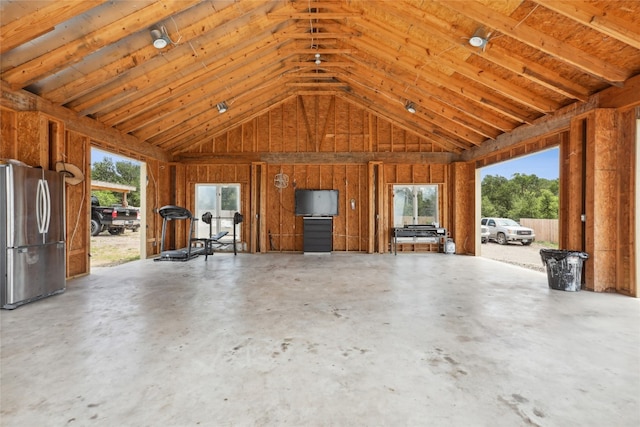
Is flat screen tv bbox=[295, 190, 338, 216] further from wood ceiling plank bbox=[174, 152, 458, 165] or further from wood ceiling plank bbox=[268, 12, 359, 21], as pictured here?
wood ceiling plank bbox=[268, 12, 359, 21]

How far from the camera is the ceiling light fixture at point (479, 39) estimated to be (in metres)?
4.41

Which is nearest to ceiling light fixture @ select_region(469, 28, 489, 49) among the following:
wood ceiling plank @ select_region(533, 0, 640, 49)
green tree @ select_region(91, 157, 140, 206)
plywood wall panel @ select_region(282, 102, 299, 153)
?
wood ceiling plank @ select_region(533, 0, 640, 49)

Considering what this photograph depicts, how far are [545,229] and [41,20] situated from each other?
650 inches

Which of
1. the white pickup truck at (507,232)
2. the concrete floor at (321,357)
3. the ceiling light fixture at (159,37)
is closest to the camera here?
the concrete floor at (321,357)

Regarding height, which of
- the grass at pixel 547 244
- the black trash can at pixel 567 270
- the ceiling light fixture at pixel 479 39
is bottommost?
the grass at pixel 547 244

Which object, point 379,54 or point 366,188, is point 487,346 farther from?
point 366,188

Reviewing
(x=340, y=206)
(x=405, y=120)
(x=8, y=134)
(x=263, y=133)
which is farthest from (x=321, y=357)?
(x=263, y=133)

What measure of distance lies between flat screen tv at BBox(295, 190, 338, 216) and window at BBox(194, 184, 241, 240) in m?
2.00

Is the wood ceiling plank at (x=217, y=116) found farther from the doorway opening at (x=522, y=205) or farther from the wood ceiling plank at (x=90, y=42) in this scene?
the doorway opening at (x=522, y=205)

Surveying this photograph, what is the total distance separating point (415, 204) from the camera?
375 inches

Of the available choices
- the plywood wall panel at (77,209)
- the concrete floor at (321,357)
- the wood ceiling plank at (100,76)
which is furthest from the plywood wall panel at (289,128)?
the concrete floor at (321,357)

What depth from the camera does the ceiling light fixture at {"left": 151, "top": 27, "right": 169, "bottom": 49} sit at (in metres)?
4.36

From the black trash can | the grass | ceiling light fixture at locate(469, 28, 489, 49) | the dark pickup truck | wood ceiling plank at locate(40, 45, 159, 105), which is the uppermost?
ceiling light fixture at locate(469, 28, 489, 49)

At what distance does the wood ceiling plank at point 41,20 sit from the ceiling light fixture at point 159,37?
923mm
